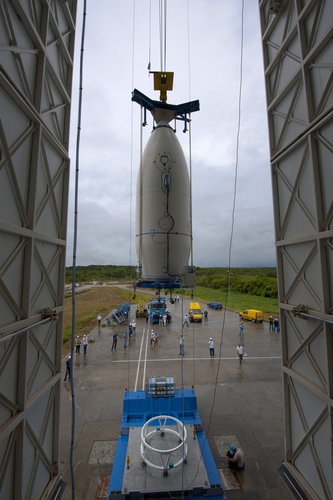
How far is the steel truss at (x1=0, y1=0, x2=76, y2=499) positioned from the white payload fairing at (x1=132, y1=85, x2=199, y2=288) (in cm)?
346

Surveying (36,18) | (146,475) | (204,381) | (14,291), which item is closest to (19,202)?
(14,291)

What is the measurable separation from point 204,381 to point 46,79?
44.4ft

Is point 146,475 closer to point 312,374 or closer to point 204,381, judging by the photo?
point 312,374

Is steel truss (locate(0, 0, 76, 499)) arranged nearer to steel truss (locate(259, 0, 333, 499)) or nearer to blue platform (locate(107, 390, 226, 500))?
blue platform (locate(107, 390, 226, 500))

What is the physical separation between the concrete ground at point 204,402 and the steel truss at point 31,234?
2.89m

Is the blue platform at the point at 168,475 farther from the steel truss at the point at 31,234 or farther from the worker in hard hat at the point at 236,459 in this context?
the steel truss at the point at 31,234

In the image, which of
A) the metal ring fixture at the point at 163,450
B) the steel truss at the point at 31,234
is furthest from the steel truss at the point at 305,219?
the steel truss at the point at 31,234

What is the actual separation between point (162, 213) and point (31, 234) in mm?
4882

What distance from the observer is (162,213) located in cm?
802

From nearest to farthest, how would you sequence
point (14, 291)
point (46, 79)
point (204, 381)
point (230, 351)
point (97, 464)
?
point (14, 291) → point (46, 79) → point (97, 464) → point (204, 381) → point (230, 351)

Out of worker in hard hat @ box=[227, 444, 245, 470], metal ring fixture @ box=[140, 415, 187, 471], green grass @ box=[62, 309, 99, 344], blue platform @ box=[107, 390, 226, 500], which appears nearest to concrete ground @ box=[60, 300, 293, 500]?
worker in hard hat @ box=[227, 444, 245, 470]

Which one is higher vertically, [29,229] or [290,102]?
[290,102]

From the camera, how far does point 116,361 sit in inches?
590

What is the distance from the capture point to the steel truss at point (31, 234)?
10.5ft
